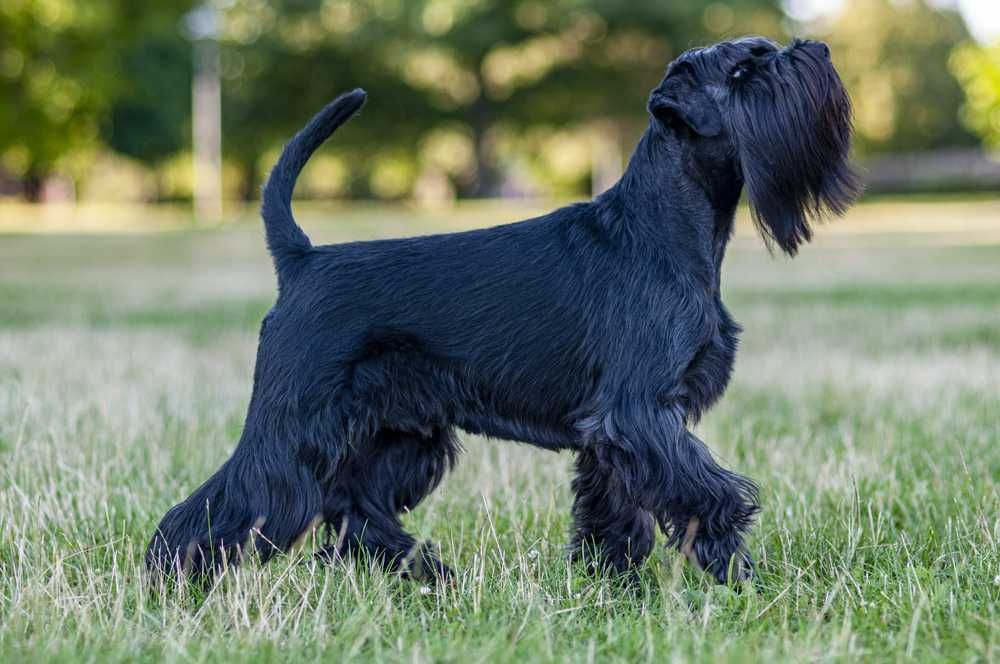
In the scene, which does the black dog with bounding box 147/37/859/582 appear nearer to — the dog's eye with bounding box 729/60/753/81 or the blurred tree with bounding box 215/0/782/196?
the dog's eye with bounding box 729/60/753/81

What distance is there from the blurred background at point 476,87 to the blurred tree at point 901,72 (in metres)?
0.09

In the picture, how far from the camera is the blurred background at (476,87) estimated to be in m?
36.8

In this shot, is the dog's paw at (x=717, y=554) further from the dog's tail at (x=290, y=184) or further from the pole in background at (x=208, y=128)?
the pole in background at (x=208, y=128)

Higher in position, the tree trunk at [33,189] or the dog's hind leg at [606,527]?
the tree trunk at [33,189]

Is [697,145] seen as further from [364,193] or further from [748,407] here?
[364,193]

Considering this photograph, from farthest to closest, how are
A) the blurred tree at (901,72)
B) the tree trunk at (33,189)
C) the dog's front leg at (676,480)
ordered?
1. the tree trunk at (33,189)
2. the blurred tree at (901,72)
3. the dog's front leg at (676,480)

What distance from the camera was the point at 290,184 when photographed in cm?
365

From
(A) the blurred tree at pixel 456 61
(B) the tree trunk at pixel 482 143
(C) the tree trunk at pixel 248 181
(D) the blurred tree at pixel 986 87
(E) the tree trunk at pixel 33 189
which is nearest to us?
(D) the blurred tree at pixel 986 87

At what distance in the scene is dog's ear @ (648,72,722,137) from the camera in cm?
329

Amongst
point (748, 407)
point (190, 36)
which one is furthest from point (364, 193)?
point (748, 407)

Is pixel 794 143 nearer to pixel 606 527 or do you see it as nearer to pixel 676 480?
pixel 676 480

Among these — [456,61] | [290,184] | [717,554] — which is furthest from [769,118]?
[456,61]

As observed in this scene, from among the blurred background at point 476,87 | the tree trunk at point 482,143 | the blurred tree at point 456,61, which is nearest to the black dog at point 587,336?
the blurred background at point 476,87

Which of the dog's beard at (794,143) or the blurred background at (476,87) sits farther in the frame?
the blurred background at (476,87)
